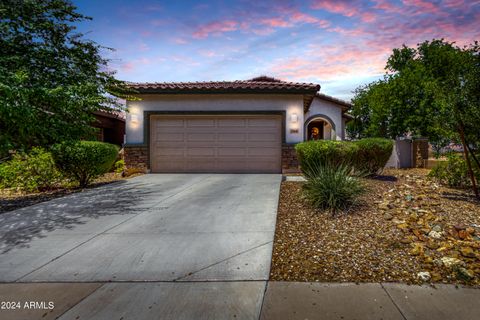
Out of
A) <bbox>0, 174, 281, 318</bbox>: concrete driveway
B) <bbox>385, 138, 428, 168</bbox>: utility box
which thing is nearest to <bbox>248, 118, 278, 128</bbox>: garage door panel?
<bbox>0, 174, 281, 318</bbox>: concrete driveway

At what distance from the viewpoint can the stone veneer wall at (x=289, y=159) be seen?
11109 millimetres

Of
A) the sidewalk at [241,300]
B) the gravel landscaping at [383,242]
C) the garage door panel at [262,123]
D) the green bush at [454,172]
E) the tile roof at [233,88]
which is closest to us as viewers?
the sidewalk at [241,300]

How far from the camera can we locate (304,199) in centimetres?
571

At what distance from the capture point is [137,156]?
1139 cm

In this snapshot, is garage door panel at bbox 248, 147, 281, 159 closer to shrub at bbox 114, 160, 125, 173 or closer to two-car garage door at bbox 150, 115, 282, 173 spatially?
two-car garage door at bbox 150, 115, 282, 173

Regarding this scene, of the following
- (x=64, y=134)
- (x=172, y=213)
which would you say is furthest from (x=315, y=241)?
(x=64, y=134)

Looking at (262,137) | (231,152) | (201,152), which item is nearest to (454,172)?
(262,137)

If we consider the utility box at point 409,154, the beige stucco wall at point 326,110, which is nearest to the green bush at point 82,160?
the beige stucco wall at point 326,110

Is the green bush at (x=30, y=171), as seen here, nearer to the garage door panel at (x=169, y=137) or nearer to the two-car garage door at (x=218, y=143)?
the two-car garage door at (x=218, y=143)

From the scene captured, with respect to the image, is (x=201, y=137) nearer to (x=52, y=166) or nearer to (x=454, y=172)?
(x=52, y=166)

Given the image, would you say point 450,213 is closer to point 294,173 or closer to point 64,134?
point 294,173

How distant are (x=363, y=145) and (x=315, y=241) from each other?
5.61 metres

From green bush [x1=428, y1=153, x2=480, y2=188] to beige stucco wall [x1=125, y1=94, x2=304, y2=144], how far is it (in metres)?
A: 5.06

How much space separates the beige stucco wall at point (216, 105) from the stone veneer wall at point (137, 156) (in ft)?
1.09
